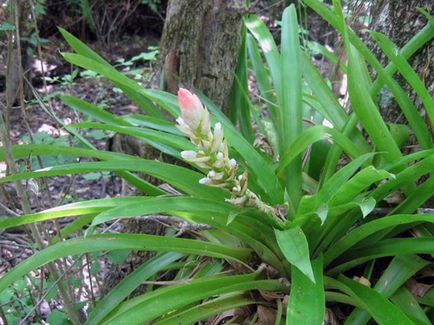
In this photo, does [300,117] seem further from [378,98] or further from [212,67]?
[212,67]

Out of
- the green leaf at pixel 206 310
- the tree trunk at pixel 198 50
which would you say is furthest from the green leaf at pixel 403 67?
the green leaf at pixel 206 310

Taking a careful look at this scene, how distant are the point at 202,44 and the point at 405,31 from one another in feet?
2.07

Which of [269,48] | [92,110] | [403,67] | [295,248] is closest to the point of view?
[295,248]

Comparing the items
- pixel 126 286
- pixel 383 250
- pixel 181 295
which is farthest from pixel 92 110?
pixel 383 250

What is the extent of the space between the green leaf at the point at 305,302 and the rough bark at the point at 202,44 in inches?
31.8

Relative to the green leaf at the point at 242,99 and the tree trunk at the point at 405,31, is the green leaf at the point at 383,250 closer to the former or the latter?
the tree trunk at the point at 405,31

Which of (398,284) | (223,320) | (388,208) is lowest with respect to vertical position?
(223,320)

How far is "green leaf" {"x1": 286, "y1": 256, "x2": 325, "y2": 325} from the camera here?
99cm

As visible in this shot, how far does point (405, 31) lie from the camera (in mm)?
1562

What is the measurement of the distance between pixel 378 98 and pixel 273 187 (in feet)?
1.72

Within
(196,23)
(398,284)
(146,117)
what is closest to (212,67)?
(196,23)

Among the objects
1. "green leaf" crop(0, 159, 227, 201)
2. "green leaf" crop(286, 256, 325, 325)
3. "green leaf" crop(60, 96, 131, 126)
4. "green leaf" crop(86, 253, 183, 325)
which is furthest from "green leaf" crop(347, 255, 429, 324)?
"green leaf" crop(60, 96, 131, 126)

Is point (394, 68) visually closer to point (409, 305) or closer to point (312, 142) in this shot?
point (312, 142)

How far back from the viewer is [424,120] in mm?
1440
